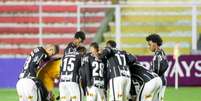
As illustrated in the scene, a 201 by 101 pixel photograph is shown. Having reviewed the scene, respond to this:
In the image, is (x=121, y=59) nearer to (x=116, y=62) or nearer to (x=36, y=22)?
(x=116, y=62)

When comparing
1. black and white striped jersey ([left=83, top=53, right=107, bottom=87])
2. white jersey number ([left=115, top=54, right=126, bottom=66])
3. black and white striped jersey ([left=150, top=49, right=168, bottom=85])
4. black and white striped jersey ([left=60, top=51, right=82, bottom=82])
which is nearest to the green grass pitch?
black and white striped jersey ([left=150, top=49, right=168, bottom=85])

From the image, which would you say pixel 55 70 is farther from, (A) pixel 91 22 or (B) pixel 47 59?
(A) pixel 91 22

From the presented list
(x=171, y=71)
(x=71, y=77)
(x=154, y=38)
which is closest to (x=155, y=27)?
(x=171, y=71)

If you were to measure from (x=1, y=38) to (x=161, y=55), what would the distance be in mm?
14499

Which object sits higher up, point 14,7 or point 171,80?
point 14,7

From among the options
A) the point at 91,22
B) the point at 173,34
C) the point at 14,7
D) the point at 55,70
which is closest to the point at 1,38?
the point at 14,7

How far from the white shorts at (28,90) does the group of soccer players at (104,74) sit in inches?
2.4

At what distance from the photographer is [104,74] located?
16.9 metres

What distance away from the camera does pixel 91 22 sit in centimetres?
3091

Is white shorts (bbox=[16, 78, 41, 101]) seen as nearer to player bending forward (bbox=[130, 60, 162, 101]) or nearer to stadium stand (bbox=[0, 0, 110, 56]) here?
player bending forward (bbox=[130, 60, 162, 101])

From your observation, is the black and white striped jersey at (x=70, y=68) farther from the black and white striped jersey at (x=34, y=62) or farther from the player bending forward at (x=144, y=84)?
the player bending forward at (x=144, y=84)

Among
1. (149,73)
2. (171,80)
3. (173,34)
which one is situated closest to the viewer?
(149,73)

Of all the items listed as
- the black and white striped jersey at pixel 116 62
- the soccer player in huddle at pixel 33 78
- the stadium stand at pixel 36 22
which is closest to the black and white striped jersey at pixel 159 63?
the black and white striped jersey at pixel 116 62

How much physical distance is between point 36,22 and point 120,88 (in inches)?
609
